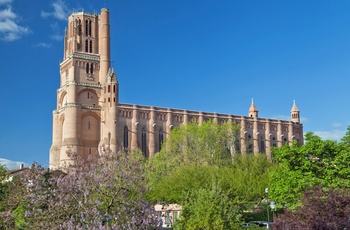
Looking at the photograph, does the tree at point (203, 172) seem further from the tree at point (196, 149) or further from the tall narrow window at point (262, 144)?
the tall narrow window at point (262, 144)

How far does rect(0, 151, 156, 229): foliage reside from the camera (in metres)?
20.1

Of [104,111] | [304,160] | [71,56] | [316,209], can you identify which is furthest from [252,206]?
[71,56]

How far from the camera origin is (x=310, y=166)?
125ft

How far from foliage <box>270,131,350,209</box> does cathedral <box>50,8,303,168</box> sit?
46.9 metres

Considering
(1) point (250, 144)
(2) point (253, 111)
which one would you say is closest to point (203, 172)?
(1) point (250, 144)

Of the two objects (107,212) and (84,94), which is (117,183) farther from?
(84,94)

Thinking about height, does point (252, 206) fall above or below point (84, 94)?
below

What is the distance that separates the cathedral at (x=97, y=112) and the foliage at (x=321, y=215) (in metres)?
61.5

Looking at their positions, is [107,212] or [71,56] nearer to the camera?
[107,212]

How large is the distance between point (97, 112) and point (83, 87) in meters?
4.92

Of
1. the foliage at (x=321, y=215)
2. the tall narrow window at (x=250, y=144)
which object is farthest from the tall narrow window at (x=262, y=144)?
the foliage at (x=321, y=215)

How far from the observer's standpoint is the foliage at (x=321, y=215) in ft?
64.8

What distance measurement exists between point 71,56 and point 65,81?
5278 millimetres

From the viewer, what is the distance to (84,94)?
90125mm
